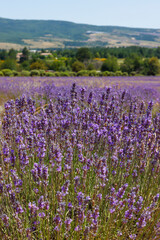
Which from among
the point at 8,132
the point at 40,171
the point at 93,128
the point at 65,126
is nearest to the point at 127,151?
the point at 93,128

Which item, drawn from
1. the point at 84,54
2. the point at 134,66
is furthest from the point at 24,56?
the point at 134,66

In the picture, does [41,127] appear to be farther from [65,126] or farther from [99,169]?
[99,169]

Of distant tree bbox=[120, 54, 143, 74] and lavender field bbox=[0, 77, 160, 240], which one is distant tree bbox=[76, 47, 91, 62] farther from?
lavender field bbox=[0, 77, 160, 240]

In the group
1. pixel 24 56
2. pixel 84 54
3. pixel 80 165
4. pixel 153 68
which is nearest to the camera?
pixel 80 165

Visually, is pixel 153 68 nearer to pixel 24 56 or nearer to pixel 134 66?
pixel 134 66

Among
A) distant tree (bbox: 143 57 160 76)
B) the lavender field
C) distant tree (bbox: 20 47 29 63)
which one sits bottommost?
the lavender field

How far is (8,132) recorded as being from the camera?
2.96m

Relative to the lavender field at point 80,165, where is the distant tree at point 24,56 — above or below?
above

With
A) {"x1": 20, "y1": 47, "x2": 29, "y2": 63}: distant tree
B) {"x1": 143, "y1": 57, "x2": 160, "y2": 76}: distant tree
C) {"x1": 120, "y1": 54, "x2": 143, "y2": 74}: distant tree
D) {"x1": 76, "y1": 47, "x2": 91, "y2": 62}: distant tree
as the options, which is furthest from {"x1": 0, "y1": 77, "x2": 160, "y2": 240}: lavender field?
{"x1": 20, "y1": 47, "x2": 29, "y2": 63}: distant tree

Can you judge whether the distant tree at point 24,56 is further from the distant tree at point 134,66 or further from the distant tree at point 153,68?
the distant tree at point 153,68

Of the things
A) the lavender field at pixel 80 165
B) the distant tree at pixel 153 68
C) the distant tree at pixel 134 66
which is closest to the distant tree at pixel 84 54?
the distant tree at pixel 134 66

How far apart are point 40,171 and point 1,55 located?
8418cm

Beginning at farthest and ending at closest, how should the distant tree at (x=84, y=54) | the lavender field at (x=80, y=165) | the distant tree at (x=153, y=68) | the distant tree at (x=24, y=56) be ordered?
the distant tree at (x=24, y=56), the distant tree at (x=84, y=54), the distant tree at (x=153, y=68), the lavender field at (x=80, y=165)

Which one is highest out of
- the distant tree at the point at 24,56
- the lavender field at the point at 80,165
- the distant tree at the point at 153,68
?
the distant tree at the point at 24,56
